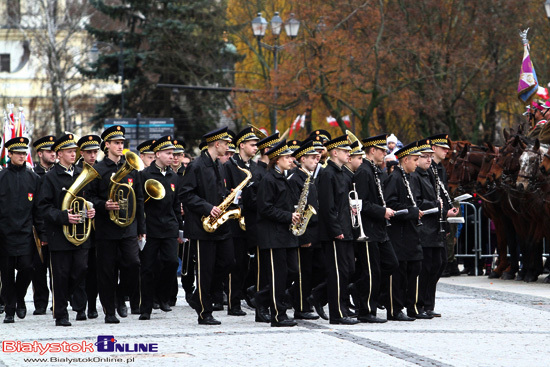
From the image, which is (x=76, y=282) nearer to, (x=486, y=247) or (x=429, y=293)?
(x=429, y=293)

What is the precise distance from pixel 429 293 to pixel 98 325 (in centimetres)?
407

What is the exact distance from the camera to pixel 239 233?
1575 cm

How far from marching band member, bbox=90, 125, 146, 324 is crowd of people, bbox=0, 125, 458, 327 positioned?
0.02 meters

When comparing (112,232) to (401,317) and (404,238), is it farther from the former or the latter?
(401,317)

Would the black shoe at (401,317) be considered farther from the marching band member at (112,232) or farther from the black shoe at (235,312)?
the marching band member at (112,232)

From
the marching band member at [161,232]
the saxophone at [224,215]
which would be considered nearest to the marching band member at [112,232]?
the marching band member at [161,232]

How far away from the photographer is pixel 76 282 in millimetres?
14023

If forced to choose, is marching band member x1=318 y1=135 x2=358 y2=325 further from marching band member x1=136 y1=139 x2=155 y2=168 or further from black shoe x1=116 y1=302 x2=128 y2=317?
marching band member x1=136 y1=139 x2=155 y2=168

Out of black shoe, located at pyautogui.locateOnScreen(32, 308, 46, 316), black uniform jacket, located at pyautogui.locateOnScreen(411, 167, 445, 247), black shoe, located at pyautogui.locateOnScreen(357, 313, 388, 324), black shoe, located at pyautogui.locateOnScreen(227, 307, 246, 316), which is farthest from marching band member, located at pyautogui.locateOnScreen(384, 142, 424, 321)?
black shoe, located at pyautogui.locateOnScreen(32, 308, 46, 316)

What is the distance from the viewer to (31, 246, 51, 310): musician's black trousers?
52.1 ft

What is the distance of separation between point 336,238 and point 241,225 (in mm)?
2447

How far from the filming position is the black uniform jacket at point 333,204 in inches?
528

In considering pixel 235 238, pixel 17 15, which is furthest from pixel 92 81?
pixel 235 238

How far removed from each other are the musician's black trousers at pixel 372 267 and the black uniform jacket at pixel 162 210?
256 centimetres
